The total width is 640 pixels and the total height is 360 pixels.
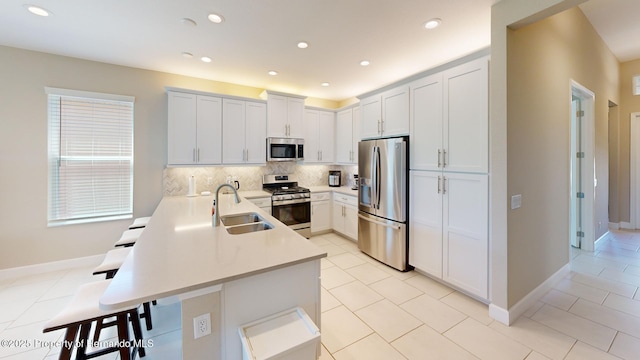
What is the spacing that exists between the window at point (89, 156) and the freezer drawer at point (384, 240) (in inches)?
141

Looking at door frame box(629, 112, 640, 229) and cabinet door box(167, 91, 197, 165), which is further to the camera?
door frame box(629, 112, 640, 229)

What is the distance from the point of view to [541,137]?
2.51 metres

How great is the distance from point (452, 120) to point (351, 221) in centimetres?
234

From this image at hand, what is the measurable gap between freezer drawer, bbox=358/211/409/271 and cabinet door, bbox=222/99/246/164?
229 cm

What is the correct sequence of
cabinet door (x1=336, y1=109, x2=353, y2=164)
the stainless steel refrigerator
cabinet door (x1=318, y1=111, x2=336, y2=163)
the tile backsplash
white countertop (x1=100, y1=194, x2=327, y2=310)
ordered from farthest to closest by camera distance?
cabinet door (x1=318, y1=111, x2=336, y2=163) < cabinet door (x1=336, y1=109, x2=353, y2=164) < the tile backsplash < the stainless steel refrigerator < white countertop (x1=100, y1=194, x2=327, y2=310)

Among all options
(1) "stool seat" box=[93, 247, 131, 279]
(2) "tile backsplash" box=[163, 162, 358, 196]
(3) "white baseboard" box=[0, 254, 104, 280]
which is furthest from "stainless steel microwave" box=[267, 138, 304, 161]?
(3) "white baseboard" box=[0, 254, 104, 280]

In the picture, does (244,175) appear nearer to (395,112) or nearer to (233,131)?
(233,131)

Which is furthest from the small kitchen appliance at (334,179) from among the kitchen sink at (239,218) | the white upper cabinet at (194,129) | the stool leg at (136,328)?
the stool leg at (136,328)

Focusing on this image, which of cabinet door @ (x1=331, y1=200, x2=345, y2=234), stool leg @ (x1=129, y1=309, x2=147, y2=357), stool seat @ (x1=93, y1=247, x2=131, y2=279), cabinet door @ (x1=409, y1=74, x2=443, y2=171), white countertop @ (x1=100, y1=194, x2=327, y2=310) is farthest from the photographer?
cabinet door @ (x1=331, y1=200, x2=345, y2=234)

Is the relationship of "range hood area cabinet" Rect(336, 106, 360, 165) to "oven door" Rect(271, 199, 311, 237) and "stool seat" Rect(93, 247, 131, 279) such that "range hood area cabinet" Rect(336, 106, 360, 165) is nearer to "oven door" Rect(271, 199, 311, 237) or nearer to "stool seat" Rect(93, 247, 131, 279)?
"oven door" Rect(271, 199, 311, 237)

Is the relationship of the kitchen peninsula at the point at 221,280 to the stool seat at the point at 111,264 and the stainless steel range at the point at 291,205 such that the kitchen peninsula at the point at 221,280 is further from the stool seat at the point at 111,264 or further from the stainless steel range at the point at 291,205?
the stainless steel range at the point at 291,205

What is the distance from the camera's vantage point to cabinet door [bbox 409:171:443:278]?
2822 millimetres

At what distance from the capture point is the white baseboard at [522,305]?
7.07 feet

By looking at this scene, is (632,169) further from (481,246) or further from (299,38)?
(299,38)
